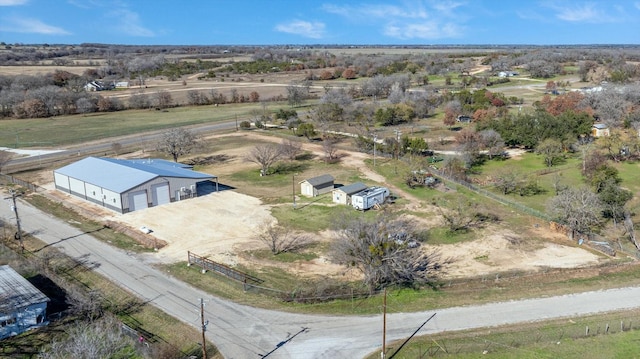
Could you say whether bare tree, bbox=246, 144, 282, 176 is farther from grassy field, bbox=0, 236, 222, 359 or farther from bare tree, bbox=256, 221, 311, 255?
A: grassy field, bbox=0, 236, 222, 359

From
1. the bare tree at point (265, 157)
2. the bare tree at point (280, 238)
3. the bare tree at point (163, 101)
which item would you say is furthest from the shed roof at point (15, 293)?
the bare tree at point (163, 101)

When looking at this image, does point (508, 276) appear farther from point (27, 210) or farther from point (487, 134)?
point (27, 210)

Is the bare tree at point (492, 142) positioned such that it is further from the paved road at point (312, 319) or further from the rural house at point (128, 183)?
the paved road at point (312, 319)

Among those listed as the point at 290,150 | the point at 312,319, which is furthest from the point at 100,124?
the point at 312,319

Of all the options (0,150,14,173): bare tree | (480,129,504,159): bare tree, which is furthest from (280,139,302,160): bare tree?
(0,150,14,173): bare tree

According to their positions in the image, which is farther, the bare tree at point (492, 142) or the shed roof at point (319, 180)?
the bare tree at point (492, 142)

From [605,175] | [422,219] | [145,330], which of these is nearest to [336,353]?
[145,330]
